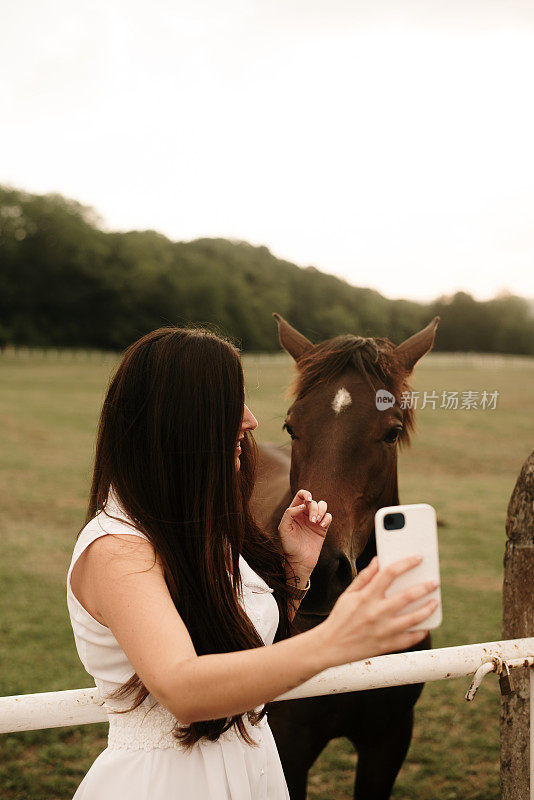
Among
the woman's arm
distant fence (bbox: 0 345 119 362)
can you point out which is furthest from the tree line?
the woman's arm

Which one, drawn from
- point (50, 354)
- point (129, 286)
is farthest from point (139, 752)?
point (50, 354)

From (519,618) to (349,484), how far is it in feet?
2.41

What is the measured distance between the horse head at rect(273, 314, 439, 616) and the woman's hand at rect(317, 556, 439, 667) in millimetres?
1320

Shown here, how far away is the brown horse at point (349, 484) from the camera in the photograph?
2373 mm

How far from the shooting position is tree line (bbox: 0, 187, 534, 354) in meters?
9.53

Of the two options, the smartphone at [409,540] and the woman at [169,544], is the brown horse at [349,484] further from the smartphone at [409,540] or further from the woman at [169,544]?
the smartphone at [409,540]

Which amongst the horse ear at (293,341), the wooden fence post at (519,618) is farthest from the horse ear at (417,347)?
the wooden fence post at (519,618)

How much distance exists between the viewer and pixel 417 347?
2.81 meters

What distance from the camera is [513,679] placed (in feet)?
6.24

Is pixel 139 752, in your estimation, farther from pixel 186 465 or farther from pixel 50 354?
pixel 50 354

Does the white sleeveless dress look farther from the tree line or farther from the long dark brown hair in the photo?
the tree line

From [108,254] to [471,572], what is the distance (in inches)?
1215

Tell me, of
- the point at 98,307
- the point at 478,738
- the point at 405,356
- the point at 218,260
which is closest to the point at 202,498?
the point at 405,356

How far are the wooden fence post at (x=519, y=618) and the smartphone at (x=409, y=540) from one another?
113 cm
